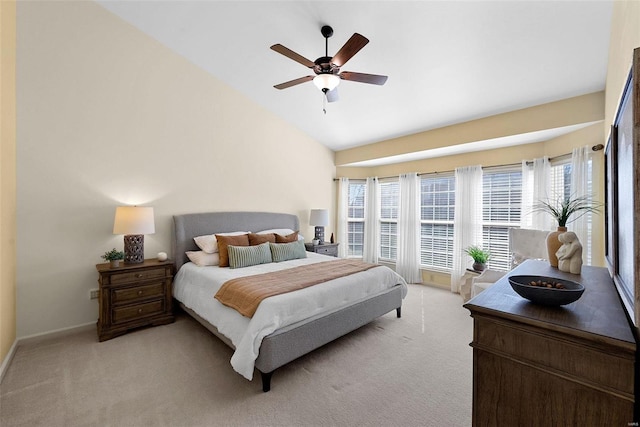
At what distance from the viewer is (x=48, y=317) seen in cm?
283

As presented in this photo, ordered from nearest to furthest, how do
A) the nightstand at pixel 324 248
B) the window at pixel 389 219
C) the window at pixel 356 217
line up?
the nightstand at pixel 324 248, the window at pixel 389 219, the window at pixel 356 217

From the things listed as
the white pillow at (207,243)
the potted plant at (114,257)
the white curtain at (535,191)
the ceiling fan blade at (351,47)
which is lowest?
the potted plant at (114,257)

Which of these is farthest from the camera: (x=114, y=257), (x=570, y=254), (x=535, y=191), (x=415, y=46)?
(x=535, y=191)

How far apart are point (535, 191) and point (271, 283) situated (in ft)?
12.4

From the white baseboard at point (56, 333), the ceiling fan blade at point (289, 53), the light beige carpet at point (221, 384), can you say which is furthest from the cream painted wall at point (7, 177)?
the ceiling fan blade at point (289, 53)

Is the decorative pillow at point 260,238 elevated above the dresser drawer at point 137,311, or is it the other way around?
the decorative pillow at point 260,238

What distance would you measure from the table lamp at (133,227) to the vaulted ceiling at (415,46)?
2.22 meters

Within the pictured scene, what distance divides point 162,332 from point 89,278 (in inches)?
41.7

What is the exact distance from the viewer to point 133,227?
2949mm

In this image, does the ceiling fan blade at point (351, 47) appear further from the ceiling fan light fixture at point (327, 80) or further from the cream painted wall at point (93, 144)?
the cream painted wall at point (93, 144)

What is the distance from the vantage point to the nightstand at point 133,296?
280 cm

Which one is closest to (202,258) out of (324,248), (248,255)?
(248,255)

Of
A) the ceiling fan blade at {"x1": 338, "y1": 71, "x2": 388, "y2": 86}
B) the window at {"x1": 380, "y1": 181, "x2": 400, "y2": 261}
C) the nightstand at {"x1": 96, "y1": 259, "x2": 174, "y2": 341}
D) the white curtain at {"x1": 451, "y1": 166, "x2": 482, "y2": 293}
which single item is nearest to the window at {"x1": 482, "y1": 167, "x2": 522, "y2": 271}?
the white curtain at {"x1": 451, "y1": 166, "x2": 482, "y2": 293}

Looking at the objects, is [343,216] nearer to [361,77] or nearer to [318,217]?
[318,217]
